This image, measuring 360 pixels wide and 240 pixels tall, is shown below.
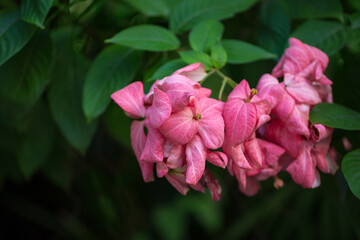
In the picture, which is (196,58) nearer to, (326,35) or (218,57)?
(218,57)

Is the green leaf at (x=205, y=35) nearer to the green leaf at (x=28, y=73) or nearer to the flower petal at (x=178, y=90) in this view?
the flower petal at (x=178, y=90)

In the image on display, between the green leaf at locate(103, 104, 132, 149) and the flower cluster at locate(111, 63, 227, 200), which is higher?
the flower cluster at locate(111, 63, 227, 200)

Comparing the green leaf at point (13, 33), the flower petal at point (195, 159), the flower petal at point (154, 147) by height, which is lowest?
the flower petal at point (195, 159)

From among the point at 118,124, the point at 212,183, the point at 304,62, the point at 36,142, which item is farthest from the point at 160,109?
the point at 36,142

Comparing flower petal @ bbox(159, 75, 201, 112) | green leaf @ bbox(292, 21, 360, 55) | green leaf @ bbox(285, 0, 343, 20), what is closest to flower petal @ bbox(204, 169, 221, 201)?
flower petal @ bbox(159, 75, 201, 112)

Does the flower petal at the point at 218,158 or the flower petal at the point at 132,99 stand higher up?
the flower petal at the point at 132,99

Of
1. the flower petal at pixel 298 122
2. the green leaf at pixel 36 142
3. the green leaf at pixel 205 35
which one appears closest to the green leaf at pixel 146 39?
the green leaf at pixel 205 35

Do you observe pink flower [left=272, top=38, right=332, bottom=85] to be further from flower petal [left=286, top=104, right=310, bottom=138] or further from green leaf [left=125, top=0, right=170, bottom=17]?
green leaf [left=125, top=0, right=170, bottom=17]
